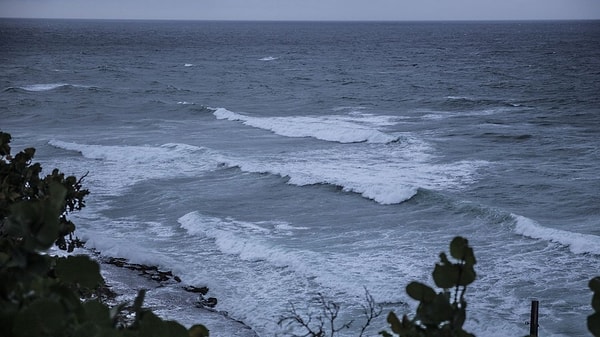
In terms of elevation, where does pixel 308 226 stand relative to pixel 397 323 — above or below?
below

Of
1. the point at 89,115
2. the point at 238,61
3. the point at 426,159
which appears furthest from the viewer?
the point at 238,61

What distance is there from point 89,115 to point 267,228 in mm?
23455

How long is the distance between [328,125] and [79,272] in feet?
98.9

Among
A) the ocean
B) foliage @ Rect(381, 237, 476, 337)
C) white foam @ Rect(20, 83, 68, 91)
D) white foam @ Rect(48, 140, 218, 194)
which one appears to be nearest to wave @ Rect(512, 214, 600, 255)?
the ocean

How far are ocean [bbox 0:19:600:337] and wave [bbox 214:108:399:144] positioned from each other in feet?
0.45

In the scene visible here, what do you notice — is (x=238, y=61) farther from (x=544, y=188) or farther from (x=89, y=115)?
(x=544, y=188)

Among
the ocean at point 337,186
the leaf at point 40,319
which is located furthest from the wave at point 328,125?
the leaf at point 40,319

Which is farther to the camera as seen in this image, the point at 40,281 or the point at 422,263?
the point at 422,263

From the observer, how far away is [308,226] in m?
17.3

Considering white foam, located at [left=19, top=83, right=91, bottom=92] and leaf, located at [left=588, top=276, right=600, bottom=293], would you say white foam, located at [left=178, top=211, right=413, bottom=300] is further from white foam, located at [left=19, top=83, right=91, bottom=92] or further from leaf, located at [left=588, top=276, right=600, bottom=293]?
white foam, located at [left=19, top=83, right=91, bottom=92]

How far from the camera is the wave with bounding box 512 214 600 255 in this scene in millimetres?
15156

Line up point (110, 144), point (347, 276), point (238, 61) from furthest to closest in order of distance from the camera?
1. point (238, 61)
2. point (110, 144)
3. point (347, 276)

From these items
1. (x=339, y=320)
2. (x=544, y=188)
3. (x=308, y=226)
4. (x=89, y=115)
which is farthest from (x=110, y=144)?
(x=339, y=320)

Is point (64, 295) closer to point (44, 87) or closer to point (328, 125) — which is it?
point (328, 125)
